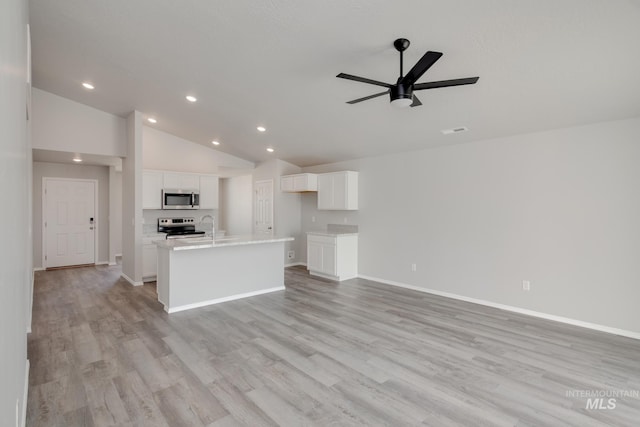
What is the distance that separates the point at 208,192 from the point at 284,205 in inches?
67.9

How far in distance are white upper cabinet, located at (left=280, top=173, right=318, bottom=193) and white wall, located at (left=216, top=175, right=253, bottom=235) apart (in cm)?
177

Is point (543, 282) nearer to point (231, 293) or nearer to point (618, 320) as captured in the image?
point (618, 320)

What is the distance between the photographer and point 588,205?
12.7ft

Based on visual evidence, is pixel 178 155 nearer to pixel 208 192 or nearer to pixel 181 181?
pixel 181 181

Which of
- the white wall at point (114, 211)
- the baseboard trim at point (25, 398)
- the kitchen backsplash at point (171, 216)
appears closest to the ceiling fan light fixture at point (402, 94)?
the baseboard trim at point (25, 398)

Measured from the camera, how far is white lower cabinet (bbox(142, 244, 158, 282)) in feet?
19.5

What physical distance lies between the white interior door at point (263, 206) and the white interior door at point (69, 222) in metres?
3.83

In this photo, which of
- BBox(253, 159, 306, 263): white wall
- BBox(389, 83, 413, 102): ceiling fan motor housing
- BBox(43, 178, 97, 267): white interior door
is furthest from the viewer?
BBox(253, 159, 306, 263): white wall

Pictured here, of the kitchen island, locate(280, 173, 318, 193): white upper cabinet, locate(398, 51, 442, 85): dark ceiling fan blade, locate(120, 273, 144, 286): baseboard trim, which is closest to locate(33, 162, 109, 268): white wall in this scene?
locate(120, 273, 144, 286): baseboard trim

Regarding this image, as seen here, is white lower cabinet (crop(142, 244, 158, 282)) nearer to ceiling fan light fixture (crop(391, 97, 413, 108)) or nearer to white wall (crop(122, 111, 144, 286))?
white wall (crop(122, 111, 144, 286))

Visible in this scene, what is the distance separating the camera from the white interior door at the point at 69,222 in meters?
7.06

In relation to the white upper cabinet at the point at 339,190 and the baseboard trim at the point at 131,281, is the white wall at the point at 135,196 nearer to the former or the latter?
the baseboard trim at the point at 131,281

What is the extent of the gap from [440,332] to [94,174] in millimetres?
8140

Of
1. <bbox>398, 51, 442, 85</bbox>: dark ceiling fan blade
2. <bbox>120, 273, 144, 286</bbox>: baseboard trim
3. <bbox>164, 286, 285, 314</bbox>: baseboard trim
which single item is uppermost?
<bbox>398, 51, 442, 85</bbox>: dark ceiling fan blade
